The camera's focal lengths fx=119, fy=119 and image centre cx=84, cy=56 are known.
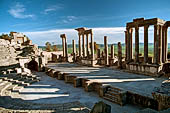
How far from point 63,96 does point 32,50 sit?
17.4m

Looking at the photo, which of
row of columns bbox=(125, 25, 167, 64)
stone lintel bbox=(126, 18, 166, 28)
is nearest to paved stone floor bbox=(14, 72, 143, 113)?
row of columns bbox=(125, 25, 167, 64)

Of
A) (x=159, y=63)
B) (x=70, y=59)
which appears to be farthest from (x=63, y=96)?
(x=70, y=59)

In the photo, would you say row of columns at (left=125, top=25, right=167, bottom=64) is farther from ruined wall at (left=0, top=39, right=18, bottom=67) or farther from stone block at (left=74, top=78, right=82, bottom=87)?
ruined wall at (left=0, top=39, right=18, bottom=67)

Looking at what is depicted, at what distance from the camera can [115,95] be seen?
8227 millimetres

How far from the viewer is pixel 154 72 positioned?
11.6 meters

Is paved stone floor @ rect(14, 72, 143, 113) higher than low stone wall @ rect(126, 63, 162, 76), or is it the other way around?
low stone wall @ rect(126, 63, 162, 76)

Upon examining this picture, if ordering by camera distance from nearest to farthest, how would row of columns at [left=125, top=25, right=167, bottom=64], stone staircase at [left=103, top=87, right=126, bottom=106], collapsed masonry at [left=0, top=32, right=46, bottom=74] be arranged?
stone staircase at [left=103, top=87, right=126, bottom=106] < row of columns at [left=125, top=25, right=167, bottom=64] < collapsed masonry at [left=0, top=32, right=46, bottom=74]

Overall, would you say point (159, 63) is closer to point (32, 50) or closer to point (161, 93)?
point (161, 93)

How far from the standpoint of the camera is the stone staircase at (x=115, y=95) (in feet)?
24.8

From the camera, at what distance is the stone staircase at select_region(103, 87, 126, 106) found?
7.55 meters

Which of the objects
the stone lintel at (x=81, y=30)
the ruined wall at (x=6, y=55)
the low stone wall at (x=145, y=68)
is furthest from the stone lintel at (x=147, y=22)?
the ruined wall at (x=6, y=55)

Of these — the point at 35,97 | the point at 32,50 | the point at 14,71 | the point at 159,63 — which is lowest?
the point at 35,97

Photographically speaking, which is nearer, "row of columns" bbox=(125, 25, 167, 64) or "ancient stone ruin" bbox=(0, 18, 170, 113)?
"ancient stone ruin" bbox=(0, 18, 170, 113)

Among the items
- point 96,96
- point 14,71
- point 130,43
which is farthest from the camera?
point 14,71
